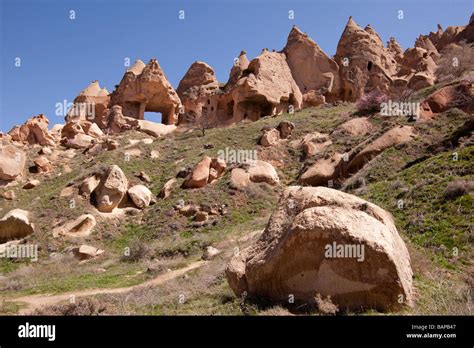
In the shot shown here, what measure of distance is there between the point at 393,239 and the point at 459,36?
57.0 meters

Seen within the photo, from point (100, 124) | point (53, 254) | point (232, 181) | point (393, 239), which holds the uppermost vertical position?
point (100, 124)

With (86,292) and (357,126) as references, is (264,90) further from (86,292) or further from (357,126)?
(86,292)

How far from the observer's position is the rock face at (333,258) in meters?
6.21

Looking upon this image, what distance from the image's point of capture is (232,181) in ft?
73.7

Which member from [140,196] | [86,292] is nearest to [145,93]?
[140,196]

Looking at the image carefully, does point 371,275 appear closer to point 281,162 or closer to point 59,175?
point 281,162

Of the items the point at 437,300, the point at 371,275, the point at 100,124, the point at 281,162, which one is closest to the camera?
the point at 371,275

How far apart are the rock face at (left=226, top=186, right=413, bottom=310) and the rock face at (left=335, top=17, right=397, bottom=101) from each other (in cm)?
3553

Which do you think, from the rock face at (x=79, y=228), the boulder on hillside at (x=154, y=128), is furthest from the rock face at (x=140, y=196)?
the boulder on hillside at (x=154, y=128)

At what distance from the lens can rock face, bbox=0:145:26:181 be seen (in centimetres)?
2625

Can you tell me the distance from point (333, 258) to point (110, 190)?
1761 centimetres

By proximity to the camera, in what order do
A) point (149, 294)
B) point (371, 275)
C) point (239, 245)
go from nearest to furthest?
point (371, 275) < point (149, 294) < point (239, 245)

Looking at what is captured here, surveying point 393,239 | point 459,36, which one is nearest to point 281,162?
point 393,239

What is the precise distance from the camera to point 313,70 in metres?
41.7
